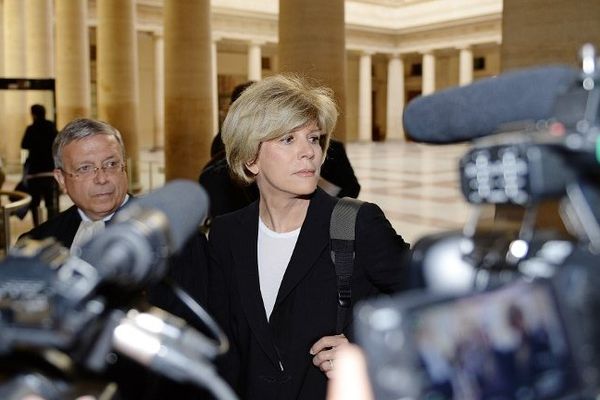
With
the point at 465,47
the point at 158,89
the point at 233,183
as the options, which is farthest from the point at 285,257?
the point at 465,47

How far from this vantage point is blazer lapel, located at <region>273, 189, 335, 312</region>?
7.42 feet

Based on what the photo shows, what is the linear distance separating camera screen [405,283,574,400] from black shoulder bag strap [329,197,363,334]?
1451 mm

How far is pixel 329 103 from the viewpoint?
2.41 m

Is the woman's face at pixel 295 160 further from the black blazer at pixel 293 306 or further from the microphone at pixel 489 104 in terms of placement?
the microphone at pixel 489 104

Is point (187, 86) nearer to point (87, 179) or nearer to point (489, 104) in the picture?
point (87, 179)

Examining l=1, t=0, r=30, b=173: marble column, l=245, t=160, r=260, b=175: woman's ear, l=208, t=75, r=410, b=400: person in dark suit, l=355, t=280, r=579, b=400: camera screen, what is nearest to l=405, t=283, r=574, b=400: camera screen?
l=355, t=280, r=579, b=400: camera screen

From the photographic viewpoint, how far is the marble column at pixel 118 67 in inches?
653

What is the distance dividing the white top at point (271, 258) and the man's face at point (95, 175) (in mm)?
603

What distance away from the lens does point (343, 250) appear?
228 centimetres

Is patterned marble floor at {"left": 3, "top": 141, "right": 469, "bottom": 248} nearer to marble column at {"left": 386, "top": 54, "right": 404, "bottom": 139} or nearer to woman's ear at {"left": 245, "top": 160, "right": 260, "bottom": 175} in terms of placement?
woman's ear at {"left": 245, "top": 160, "right": 260, "bottom": 175}

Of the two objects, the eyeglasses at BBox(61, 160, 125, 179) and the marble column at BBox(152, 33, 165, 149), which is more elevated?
the marble column at BBox(152, 33, 165, 149)

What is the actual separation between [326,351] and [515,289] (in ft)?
4.65

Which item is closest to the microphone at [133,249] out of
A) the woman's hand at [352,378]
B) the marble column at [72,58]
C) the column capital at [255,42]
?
the woman's hand at [352,378]

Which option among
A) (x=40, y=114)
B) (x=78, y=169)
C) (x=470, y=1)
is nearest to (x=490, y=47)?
(x=470, y=1)
